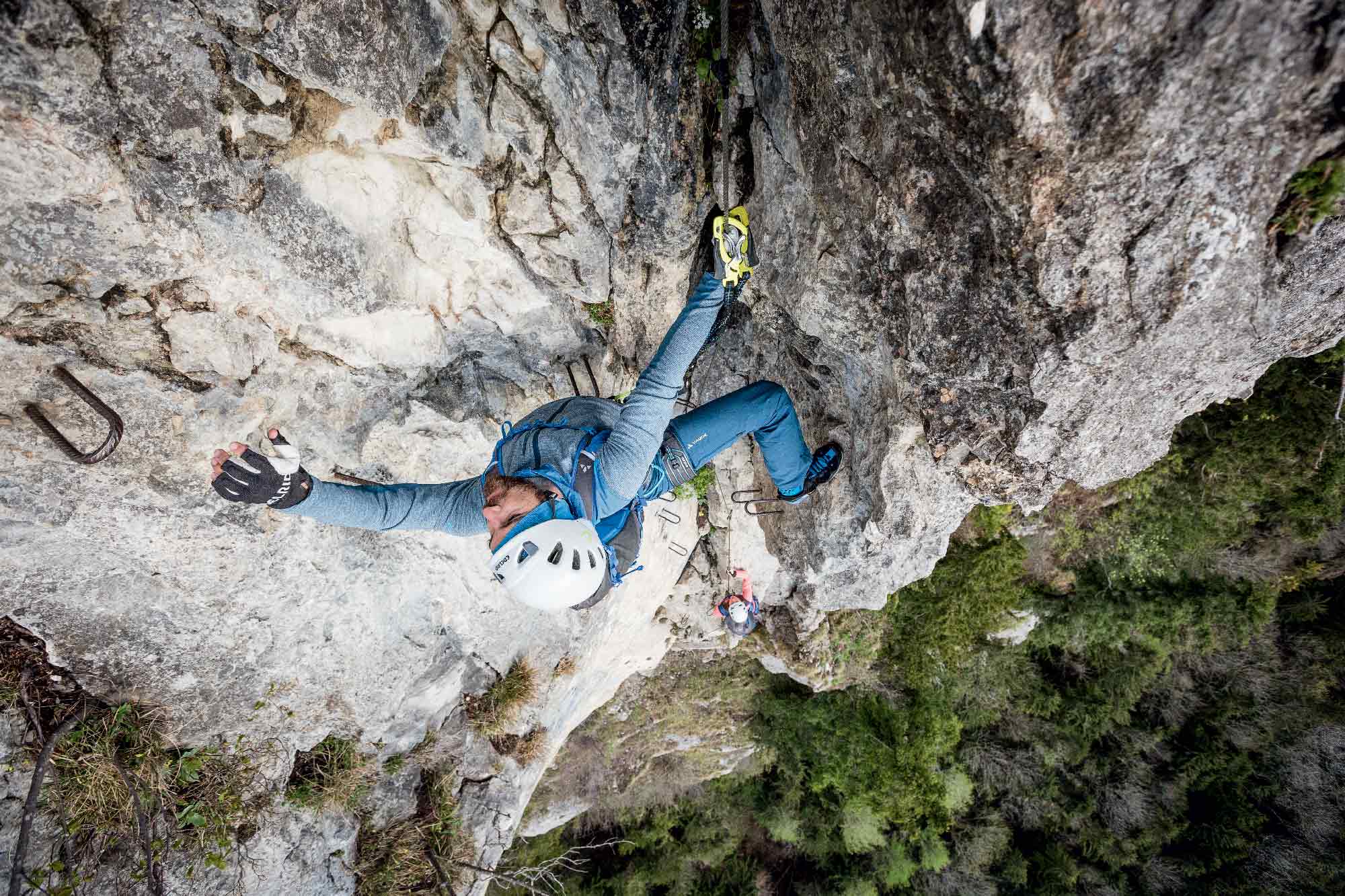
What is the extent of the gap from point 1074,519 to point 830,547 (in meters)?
3.91

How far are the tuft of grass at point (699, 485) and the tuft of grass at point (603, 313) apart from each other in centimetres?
206

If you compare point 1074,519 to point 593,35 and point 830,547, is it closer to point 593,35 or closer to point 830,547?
point 830,547

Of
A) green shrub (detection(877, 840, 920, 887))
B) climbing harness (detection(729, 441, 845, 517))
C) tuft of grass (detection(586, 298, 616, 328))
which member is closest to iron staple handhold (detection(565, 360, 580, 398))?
tuft of grass (detection(586, 298, 616, 328))

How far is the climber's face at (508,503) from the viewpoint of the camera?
347 cm

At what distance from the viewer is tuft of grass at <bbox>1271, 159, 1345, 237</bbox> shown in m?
2.20

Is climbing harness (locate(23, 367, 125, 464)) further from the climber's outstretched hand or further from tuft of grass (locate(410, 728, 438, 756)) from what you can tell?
tuft of grass (locate(410, 728, 438, 756))

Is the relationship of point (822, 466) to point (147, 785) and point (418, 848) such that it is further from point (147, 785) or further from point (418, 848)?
point (147, 785)

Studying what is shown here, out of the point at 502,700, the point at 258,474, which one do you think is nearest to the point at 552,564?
the point at 258,474

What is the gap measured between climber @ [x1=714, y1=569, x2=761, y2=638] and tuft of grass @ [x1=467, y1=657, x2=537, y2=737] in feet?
7.83

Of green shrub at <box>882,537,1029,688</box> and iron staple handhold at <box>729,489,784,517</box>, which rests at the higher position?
iron staple handhold at <box>729,489,784,517</box>

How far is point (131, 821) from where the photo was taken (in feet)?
14.2

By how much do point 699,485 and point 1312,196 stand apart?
4.84 metres

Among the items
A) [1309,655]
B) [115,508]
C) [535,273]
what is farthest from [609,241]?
[1309,655]

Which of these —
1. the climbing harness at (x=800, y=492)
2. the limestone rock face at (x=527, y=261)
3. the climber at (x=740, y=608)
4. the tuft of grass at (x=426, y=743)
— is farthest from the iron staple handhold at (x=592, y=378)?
the tuft of grass at (x=426, y=743)
